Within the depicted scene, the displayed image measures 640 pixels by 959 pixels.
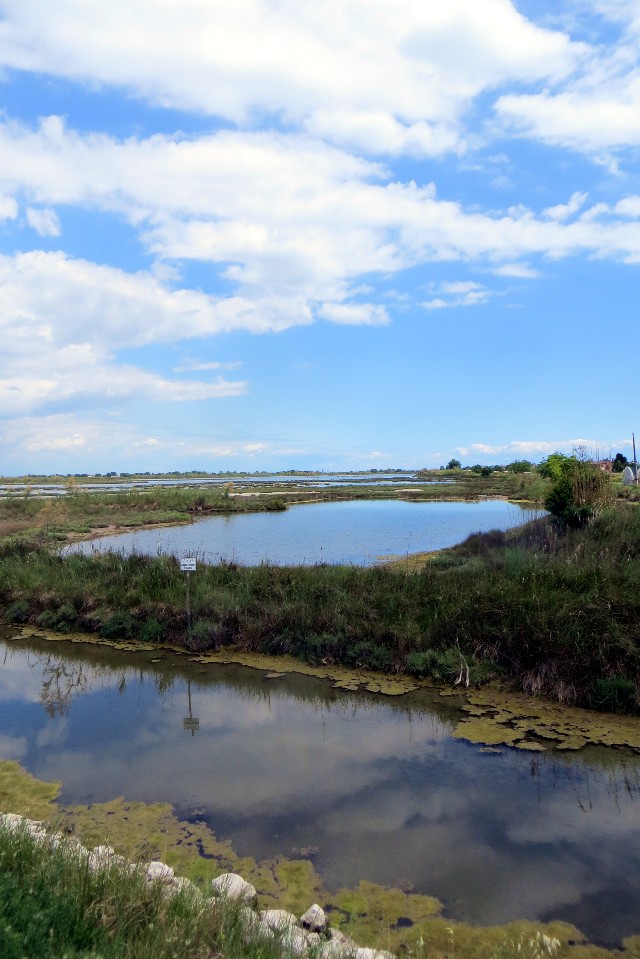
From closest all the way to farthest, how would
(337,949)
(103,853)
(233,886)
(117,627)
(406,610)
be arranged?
(337,949) → (233,886) → (103,853) → (406,610) → (117,627)

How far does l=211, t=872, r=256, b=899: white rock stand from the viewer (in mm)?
3842

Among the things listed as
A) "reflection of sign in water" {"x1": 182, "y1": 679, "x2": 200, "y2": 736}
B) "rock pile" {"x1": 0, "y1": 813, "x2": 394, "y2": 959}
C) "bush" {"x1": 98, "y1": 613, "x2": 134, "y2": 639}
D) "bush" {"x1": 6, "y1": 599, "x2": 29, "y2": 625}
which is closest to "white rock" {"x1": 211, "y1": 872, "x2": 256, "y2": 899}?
"rock pile" {"x1": 0, "y1": 813, "x2": 394, "y2": 959}

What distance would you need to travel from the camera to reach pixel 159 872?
12.9ft

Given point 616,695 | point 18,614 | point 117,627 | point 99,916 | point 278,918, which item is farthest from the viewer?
point 18,614

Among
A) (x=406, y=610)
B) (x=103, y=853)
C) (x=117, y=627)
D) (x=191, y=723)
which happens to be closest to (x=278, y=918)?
(x=103, y=853)

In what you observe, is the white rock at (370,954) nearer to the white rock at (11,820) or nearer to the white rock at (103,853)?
the white rock at (103,853)

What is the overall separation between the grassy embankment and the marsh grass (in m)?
5.28

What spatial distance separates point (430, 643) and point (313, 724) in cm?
227

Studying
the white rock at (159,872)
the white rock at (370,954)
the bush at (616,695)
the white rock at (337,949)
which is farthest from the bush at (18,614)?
the white rock at (370,954)

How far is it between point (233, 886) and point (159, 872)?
0.48 meters

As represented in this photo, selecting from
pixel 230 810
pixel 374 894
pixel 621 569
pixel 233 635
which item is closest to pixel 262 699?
pixel 233 635

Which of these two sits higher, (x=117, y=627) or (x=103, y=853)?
(x=103, y=853)

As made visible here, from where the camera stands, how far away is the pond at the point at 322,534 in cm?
1844

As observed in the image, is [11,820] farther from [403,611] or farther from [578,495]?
[578,495]
